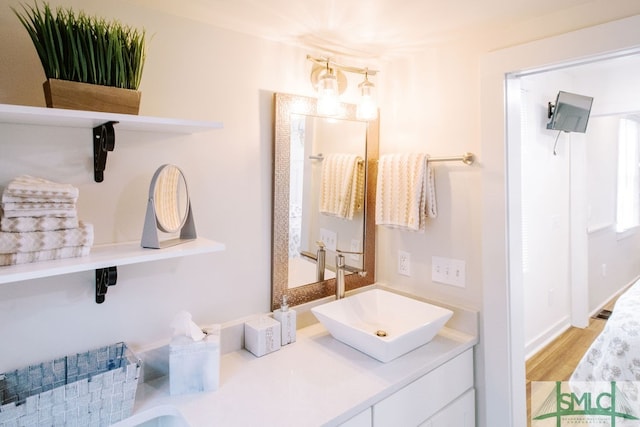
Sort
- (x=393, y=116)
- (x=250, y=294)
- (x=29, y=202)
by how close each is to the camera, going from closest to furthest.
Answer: (x=29, y=202)
(x=250, y=294)
(x=393, y=116)

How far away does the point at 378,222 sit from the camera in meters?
1.83

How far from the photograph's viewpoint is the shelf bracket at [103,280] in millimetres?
1146

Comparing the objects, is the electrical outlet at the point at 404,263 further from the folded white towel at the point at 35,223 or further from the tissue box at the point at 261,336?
the folded white towel at the point at 35,223

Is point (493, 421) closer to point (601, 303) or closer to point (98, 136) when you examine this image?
point (98, 136)

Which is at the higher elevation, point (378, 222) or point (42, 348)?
point (378, 222)

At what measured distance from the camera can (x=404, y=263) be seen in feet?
6.18

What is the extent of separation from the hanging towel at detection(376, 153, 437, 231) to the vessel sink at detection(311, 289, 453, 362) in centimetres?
36

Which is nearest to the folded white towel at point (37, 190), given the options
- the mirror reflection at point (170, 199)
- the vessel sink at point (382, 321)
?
the mirror reflection at point (170, 199)

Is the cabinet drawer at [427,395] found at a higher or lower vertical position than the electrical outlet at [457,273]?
lower

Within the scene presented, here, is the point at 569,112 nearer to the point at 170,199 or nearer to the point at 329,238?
the point at 329,238

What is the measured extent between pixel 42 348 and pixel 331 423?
0.87m

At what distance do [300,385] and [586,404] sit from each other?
1999mm

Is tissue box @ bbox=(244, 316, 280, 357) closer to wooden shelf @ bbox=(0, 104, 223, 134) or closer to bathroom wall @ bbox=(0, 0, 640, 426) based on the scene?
bathroom wall @ bbox=(0, 0, 640, 426)

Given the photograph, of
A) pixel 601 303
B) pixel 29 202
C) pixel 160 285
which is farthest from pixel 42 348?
pixel 601 303
